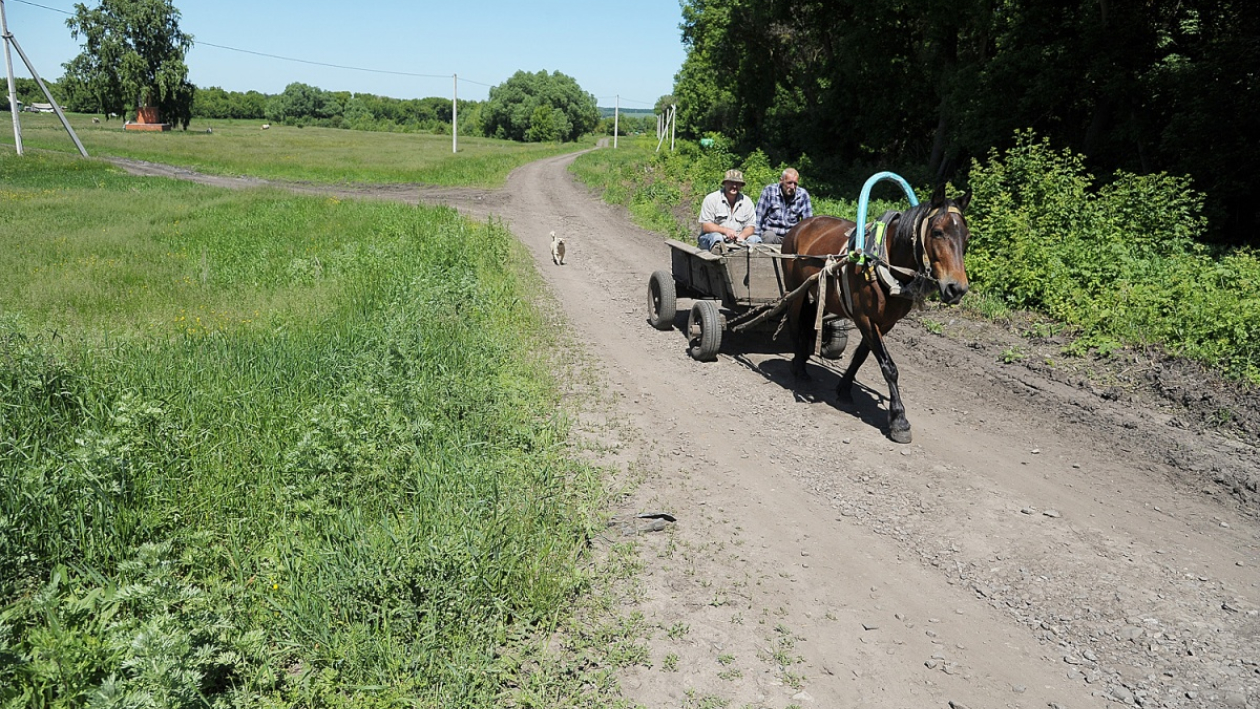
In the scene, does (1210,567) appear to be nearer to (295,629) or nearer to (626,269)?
(295,629)

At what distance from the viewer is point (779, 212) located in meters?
9.12

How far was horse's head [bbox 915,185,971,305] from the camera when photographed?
18.9 ft

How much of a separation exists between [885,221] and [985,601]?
353 cm

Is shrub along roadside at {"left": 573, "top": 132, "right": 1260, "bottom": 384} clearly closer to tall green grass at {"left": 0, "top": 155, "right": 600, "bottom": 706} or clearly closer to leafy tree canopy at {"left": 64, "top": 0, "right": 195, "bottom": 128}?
tall green grass at {"left": 0, "top": 155, "right": 600, "bottom": 706}

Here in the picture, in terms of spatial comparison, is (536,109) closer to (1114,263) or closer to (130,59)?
(130,59)

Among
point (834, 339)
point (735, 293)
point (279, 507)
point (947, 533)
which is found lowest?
point (947, 533)

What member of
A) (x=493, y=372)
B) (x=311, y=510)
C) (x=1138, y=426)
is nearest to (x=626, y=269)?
(x=493, y=372)

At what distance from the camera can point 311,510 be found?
4.43 m

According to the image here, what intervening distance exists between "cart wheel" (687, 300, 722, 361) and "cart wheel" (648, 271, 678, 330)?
0.89m

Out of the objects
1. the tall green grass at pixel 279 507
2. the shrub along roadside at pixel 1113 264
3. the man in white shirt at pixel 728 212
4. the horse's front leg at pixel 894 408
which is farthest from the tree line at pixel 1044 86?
the tall green grass at pixel 279 507

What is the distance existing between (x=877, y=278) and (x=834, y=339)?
2.34m

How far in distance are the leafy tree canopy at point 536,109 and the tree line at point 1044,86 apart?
81426 mm

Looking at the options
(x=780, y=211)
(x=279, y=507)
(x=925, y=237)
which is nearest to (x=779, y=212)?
(x=780, y=211)

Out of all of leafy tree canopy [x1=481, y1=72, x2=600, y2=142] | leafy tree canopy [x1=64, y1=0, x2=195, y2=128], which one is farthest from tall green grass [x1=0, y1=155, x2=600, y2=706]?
leafy tree canopy [x1=481, y1=72, x2=600, y2=142]
